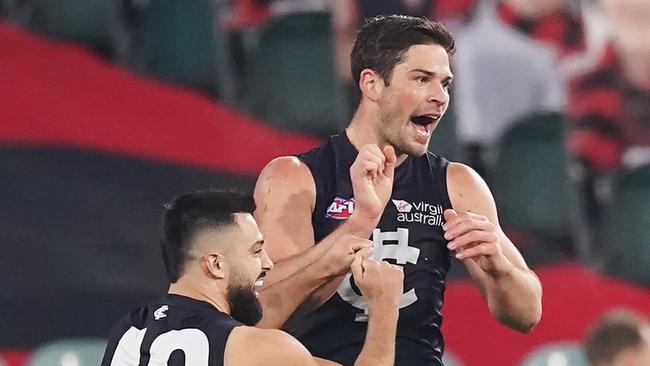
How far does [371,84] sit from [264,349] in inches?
31.0

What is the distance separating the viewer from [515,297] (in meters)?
3.94

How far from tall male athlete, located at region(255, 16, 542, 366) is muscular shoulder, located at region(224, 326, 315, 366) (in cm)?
16

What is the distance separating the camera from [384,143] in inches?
154

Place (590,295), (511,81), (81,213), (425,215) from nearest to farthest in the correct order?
(425,215)
(81,213)
(590,295)
(511,81)

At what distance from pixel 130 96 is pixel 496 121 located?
1.87 meters

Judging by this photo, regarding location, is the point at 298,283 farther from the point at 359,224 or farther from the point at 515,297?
the point at 515,297

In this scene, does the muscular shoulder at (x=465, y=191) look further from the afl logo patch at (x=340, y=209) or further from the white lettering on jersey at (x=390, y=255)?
the afl logo patch at (x=340, y=209)

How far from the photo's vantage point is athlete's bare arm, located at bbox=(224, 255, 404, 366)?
3.63 metres

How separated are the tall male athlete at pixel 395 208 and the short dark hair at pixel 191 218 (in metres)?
0.08

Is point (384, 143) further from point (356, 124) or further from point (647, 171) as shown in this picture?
point (647, 171)

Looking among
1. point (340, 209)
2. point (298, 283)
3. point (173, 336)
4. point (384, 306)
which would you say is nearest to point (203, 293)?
point (173, 336)

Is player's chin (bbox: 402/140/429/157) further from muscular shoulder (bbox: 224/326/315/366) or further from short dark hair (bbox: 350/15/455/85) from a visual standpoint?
muscular shoulder (bbox: 224/326/315/366)

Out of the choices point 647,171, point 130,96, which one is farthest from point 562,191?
point 130,96

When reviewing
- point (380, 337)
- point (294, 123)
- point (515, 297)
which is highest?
point (294, 123)
